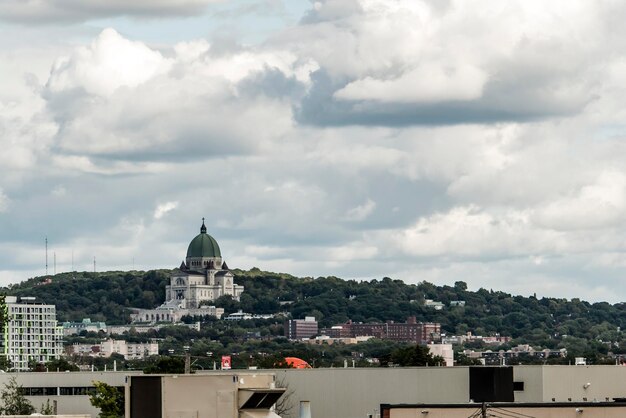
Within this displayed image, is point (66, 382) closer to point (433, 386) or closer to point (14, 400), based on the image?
point (14, 400)

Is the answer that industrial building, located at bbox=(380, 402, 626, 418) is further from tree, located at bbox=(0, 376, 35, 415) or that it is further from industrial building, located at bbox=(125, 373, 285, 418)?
tree, located at bbox=(0, 376, 35, 415)

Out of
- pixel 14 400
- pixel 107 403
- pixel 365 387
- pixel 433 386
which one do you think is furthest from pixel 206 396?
pixel 14 400

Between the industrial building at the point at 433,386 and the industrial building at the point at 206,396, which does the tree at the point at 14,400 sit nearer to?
the industrial building at the point at 433,386

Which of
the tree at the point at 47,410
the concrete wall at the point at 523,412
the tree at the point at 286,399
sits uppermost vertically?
the concrete wall at the point at 523,412

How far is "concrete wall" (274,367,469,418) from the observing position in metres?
157

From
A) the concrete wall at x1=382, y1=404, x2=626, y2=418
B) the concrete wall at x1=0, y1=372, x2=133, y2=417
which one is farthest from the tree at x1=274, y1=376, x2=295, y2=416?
the concrete wall at x1=382, y1=404, x2=626, y2=418

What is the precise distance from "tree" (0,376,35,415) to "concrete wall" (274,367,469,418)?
73.2 feet

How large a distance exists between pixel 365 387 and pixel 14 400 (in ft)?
114

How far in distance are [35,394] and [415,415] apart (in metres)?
113

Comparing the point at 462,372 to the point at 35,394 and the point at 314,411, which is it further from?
the point at 35,394

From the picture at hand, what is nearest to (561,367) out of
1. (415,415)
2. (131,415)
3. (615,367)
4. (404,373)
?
(615,367)

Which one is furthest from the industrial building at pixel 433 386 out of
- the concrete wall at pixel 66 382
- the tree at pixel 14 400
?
the concrete wall at pixel 66 382

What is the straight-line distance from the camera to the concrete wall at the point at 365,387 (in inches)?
6166

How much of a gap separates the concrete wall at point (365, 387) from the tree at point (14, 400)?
22.3 m
